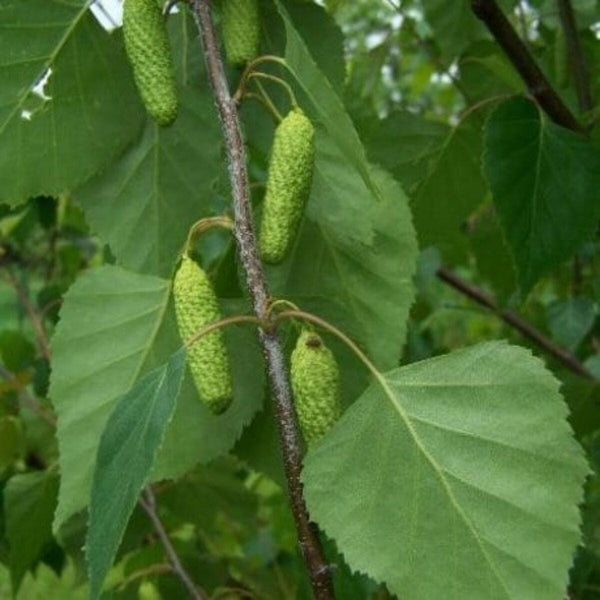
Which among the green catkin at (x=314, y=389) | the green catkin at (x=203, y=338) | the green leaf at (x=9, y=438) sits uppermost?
the green catkin at (x=203, y=338)

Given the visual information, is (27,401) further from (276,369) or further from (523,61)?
(276,369)

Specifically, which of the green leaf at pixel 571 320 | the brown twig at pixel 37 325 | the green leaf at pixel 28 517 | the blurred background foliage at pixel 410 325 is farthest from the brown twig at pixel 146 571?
the green leaf at pixel 571 320

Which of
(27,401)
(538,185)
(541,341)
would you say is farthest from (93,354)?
(541,341)

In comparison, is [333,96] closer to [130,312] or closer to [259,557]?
[130,312]

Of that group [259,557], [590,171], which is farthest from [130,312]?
[259,557]

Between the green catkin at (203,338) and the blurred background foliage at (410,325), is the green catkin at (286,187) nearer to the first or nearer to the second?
the green catkin at (203,338)

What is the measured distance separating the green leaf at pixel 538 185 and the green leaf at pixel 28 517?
2.16ft

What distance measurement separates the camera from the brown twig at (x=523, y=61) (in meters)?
1.18

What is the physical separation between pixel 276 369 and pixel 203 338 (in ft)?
0.22

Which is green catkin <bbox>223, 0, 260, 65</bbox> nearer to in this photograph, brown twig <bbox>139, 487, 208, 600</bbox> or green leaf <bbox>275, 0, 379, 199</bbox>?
green leaf <bbox>275, 0, 379, 199</bbox>

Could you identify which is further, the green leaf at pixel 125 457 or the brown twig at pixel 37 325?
the brown twig at pixel 37 325

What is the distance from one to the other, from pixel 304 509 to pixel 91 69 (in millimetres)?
442

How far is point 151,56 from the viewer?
955 mm

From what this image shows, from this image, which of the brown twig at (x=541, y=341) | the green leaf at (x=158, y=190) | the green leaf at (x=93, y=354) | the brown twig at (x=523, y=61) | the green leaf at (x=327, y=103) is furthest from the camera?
the brown twig at (x=541, y=341)
